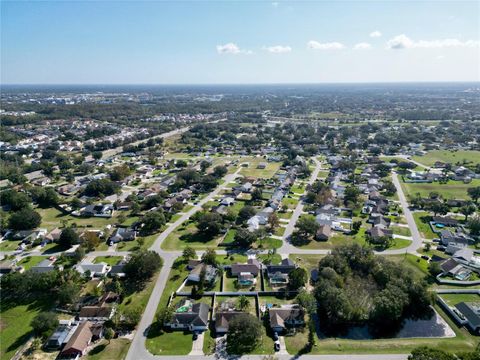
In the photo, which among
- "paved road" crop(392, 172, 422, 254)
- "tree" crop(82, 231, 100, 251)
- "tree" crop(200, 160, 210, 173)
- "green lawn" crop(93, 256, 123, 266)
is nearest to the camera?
"green lawn" crop(93, 256, 123, 266)

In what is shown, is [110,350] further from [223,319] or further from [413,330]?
[413,330]

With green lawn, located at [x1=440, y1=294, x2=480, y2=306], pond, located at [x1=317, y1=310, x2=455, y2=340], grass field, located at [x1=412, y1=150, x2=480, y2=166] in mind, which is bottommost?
pond, located at [x1=317, y1=310, x2=455, y2=340]

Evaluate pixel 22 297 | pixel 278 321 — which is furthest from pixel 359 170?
pixel 22 297

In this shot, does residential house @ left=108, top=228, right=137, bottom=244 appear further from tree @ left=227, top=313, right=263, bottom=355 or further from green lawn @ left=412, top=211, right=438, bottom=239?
green lawn @ left=412, top=211, right=438, bottom=239

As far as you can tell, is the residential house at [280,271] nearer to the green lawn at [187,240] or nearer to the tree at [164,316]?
the green lawn at [187,240]

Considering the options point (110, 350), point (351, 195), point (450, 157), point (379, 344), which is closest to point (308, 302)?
point (379, 344)

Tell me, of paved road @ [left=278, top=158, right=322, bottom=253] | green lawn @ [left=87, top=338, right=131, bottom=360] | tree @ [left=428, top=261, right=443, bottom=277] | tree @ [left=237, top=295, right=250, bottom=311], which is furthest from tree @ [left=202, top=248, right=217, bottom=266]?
tree @ [left=428, top=261, right=443, bottom=277]

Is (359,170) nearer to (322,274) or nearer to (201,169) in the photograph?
(201,169)
